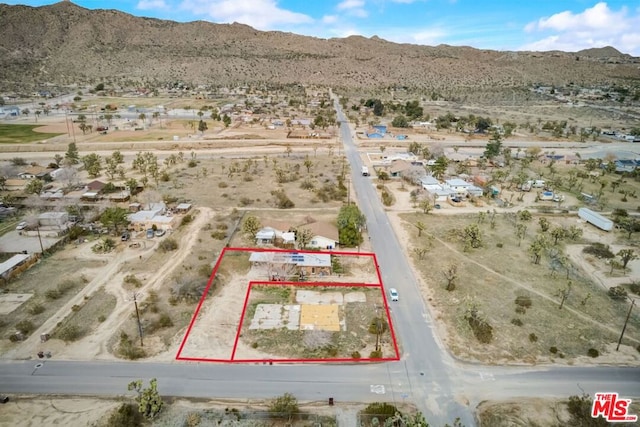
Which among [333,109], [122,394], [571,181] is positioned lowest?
[122,394]

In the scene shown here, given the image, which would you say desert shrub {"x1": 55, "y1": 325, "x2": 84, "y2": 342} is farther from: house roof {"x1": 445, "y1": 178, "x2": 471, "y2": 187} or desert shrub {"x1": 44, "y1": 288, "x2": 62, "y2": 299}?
house roof {"x1": 445, "y1": 178, "x2": 471, "y2": 187}

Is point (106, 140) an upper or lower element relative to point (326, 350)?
upper

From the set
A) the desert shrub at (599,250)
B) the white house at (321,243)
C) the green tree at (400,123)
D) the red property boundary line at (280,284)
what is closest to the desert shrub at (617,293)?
the desert shrub at (599,250)

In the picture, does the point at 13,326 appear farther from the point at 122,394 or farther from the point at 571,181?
the point at 571,181

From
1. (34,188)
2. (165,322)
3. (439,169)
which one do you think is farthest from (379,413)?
(34,188)

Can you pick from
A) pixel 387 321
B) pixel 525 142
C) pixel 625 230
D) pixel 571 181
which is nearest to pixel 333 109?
pixel 525 142

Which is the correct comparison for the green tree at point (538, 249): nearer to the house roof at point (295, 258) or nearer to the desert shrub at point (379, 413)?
the house roof at point (295, 258)
